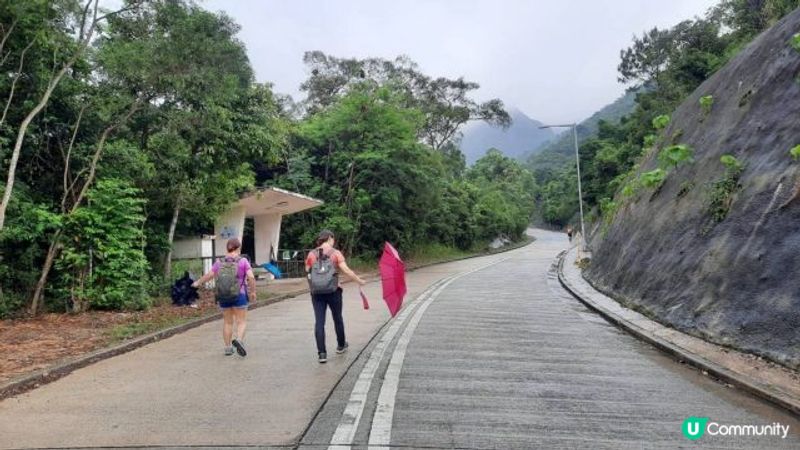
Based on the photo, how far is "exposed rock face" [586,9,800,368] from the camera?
7742 mm

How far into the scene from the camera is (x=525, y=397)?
6039mm

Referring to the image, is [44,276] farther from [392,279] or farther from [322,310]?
[392,279]

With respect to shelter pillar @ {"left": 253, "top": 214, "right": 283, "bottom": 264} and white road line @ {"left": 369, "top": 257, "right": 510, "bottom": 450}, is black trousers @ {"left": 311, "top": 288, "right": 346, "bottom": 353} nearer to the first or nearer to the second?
white road line @ {"left": 369, "top": 257, "right": 510, "bottom": 450}

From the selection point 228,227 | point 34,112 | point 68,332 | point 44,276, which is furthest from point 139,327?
point 228,227

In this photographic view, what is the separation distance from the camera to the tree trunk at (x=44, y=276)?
1209 centimetres

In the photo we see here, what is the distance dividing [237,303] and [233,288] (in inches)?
10.9

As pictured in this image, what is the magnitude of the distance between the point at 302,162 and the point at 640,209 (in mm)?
18017

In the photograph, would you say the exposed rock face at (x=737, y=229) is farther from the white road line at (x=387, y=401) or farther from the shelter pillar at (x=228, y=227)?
the shelter pillar at (x=228, y=227)

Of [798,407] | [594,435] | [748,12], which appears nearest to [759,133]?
[798,407]

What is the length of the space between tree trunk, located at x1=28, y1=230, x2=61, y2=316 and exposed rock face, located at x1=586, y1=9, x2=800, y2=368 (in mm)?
11853

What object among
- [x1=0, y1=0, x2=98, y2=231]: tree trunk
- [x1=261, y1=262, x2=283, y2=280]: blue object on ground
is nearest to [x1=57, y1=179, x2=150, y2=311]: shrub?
[x1=0, y1=0, x2=98, y2=231]: tree trunk

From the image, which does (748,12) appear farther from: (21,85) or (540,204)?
(540,204)

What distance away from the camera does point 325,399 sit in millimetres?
5926

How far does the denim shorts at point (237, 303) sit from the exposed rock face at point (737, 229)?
6.55 metres
